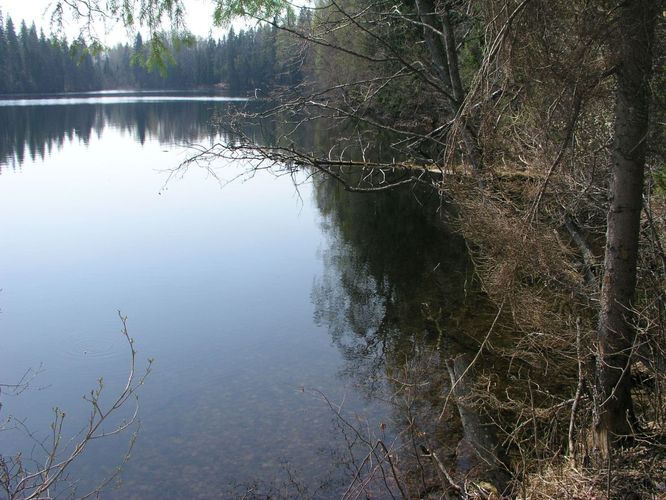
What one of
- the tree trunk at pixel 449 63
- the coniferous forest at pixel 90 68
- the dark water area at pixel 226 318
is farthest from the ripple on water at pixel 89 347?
the coniferous forest at pixel 90 68

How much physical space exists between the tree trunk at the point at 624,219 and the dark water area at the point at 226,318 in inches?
99.5

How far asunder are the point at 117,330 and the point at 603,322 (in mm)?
7179

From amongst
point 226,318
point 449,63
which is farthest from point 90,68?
point 449,63

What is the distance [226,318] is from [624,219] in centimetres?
703

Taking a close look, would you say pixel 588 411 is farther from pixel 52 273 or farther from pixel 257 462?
pixel 52 273

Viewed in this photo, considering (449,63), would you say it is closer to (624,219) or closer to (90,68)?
(624,219)

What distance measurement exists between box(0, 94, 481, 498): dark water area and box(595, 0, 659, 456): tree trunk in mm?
2526

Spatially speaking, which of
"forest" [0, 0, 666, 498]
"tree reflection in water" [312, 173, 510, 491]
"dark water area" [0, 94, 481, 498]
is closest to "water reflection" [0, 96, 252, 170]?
"dark water area" [0, 94, 481, 498]

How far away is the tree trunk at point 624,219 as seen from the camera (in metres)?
3.61

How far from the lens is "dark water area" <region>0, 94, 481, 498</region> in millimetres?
6492

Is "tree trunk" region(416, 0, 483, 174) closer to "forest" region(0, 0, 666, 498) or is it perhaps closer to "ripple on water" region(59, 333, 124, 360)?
"forest" region(0, 0, 666, 498)

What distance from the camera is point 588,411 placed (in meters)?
4.77

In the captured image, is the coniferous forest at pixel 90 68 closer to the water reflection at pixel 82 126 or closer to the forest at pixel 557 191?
the water reflection at pixel 82 126

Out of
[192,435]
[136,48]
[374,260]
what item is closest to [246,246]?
[374,260]
